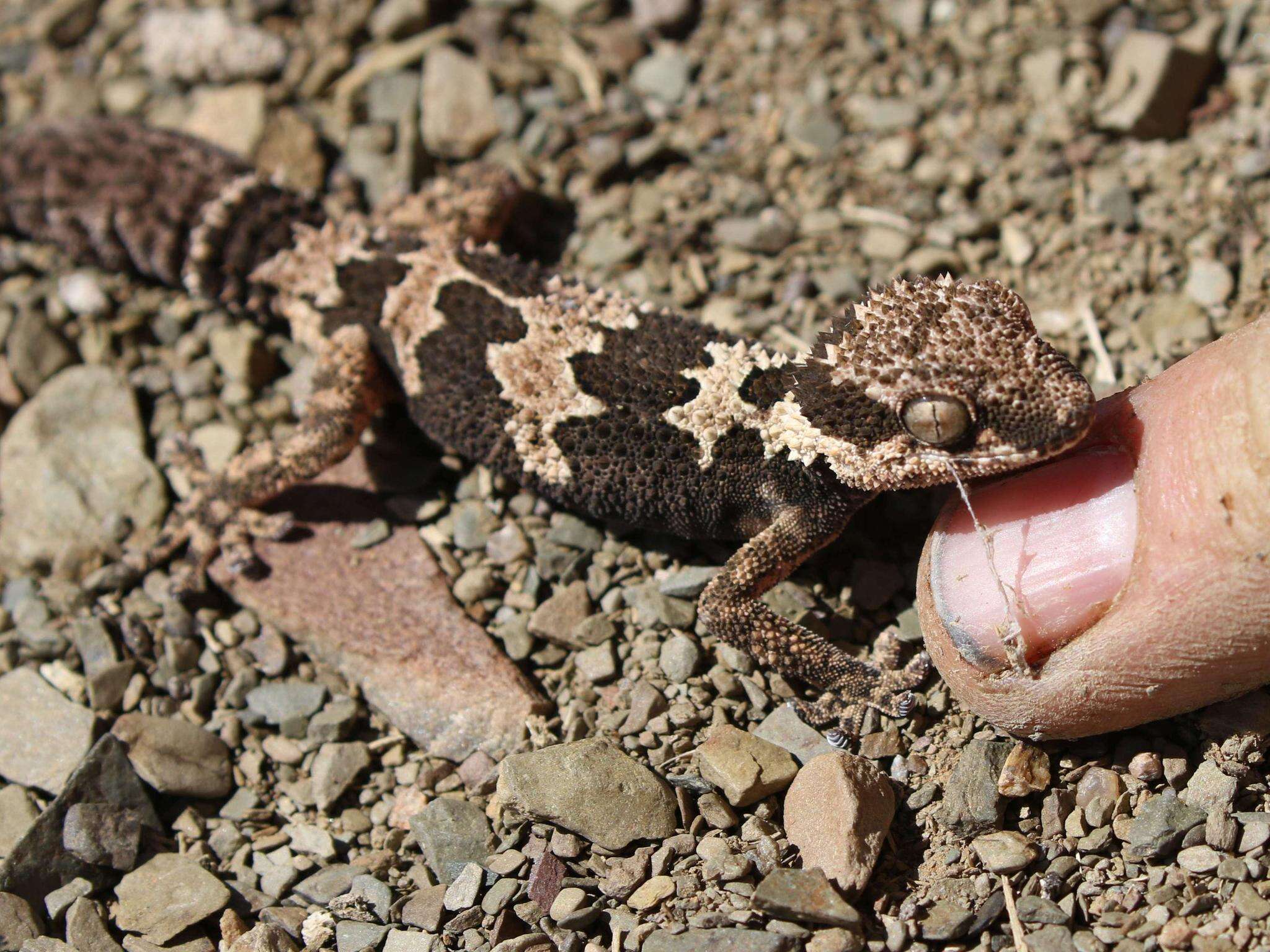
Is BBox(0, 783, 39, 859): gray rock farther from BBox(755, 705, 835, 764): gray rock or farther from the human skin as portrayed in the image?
the human skin

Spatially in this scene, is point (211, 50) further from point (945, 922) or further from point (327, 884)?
point (945, 922)

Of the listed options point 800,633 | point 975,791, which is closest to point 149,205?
point 800,633

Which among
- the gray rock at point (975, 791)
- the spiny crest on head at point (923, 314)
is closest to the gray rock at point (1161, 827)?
the gray rock at point (975, 791)

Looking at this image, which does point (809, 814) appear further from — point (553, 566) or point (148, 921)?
point (148, 921)

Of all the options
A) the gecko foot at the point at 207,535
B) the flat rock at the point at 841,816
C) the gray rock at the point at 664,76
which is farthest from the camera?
the gray rock at the point at 664,76

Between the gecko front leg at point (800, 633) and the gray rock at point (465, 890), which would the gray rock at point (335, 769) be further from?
the gecko front leg at point (800, 633)

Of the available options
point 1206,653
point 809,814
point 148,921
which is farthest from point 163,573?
point 1206,653

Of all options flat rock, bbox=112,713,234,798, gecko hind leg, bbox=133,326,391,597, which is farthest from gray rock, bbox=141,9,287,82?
flat rock, bbox=112,713,234,798
